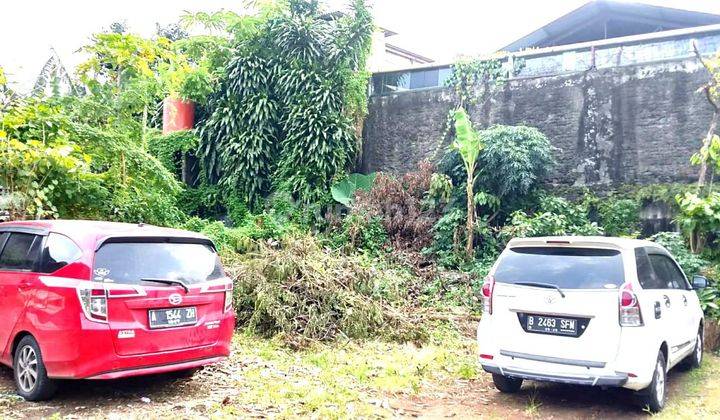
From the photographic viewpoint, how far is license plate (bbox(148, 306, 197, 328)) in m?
4.92

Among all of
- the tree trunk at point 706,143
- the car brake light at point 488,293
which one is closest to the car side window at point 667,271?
the car brake light at point 488,293

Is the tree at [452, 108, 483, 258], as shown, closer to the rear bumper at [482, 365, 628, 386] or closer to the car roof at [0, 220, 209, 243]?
the rear bumper at [482, 365, 628, 386]

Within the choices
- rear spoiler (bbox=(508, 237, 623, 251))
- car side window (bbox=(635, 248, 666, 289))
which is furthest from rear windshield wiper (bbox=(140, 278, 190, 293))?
car side window (bbox=(635, 248, 666, 289))

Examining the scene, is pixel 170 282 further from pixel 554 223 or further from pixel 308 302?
pixel 554 223

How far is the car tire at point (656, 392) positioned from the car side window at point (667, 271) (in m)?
0.94

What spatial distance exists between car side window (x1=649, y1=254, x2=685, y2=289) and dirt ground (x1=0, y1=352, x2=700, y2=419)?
112 cm

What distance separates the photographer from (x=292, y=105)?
570 inches

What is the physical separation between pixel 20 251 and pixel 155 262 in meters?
1.33

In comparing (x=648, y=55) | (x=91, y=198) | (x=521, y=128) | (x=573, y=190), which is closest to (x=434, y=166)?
(x=521, y=128)

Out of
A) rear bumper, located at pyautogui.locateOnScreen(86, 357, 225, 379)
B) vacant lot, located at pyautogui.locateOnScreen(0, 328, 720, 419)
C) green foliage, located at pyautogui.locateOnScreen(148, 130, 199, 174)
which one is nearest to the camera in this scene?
rear bumper, located at pyautogui.locateOnScreen(86, 357, 225, 379)

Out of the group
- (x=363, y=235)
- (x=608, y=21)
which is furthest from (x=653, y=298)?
(x=608, y=21)

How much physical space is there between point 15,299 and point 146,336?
1.30 metres

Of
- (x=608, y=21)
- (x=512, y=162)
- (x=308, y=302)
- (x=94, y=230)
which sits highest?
(x=608, y=21)

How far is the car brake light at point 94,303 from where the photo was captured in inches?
181
